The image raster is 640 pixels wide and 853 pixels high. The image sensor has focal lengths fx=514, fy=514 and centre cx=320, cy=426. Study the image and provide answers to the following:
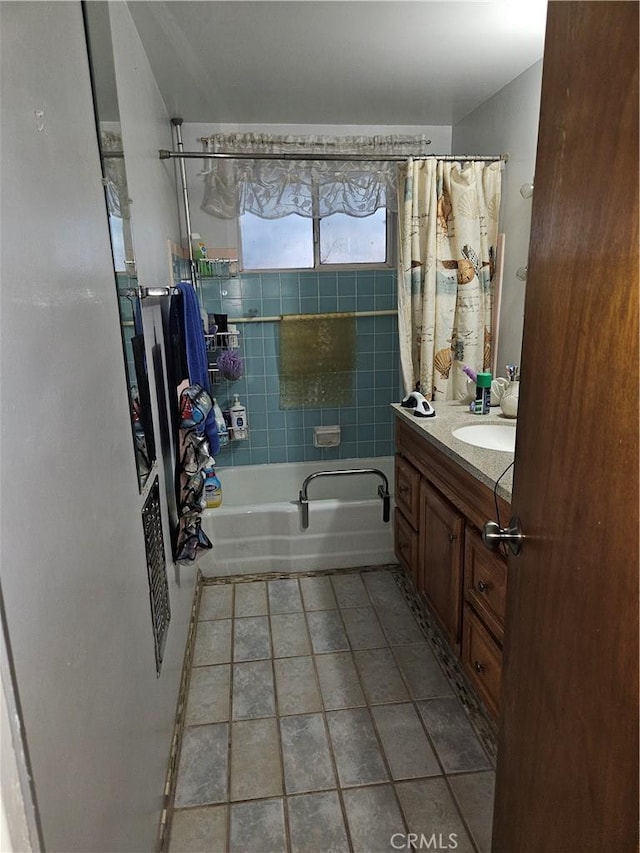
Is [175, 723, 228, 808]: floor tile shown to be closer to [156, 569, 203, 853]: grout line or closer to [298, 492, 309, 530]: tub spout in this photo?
[156, 569, 203, 853]: grout line

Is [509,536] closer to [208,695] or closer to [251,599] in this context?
[208,695]

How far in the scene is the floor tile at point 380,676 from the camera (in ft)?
6.18

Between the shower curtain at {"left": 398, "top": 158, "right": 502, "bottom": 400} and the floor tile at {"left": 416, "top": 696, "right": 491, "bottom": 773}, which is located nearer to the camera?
the floor tile at {"left": 416, "top": 696, "right": 491, "bottom": 773}

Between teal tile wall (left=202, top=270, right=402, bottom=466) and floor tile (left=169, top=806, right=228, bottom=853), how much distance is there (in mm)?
2017

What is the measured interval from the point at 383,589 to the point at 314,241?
80.6 inches

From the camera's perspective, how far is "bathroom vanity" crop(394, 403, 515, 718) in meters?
1.57

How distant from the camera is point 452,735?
5.62 feet

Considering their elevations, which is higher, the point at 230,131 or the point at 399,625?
the point at 230,131

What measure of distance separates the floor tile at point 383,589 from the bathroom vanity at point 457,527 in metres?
0.16

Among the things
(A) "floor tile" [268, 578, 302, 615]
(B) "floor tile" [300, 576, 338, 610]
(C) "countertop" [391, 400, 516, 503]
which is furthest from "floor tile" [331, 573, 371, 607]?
(C) "countertop" [391, 400, 516, 503]

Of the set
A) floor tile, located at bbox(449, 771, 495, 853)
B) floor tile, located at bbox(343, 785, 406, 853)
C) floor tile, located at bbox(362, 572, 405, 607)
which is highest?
floor tile, located at bbox(362, 572, 405, 607)

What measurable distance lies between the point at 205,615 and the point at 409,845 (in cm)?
130

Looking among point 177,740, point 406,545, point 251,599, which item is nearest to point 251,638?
point 251,599

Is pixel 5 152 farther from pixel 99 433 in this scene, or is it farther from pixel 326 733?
pixel 326 733
